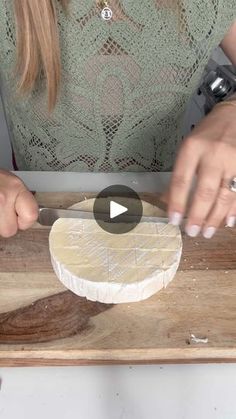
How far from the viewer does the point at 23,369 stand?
0.69m

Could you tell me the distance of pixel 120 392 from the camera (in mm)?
666

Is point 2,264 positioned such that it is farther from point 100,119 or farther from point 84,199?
point 100,119

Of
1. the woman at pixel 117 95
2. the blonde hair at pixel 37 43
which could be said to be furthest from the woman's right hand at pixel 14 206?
the blonde hair at pixel 37 43

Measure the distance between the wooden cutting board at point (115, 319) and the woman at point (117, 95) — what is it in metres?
0.07

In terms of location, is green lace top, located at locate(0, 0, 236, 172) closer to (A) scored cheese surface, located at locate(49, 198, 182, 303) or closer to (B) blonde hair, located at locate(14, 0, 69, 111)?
(B) blonde hair, located at locate(14, 0, 69, 111)

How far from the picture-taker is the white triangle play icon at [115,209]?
0.83 m

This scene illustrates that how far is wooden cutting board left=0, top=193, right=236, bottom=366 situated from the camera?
691mm

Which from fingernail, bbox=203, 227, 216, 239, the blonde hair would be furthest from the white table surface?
the blonde hair

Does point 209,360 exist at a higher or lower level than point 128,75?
lower

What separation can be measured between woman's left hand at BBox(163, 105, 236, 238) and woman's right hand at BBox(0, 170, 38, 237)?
0.21 meters

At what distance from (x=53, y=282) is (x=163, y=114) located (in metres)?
0.45

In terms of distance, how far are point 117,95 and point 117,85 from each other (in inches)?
0.8

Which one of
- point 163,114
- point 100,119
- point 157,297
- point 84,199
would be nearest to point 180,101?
point 163,114

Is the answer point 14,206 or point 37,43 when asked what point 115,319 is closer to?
point 14,206
